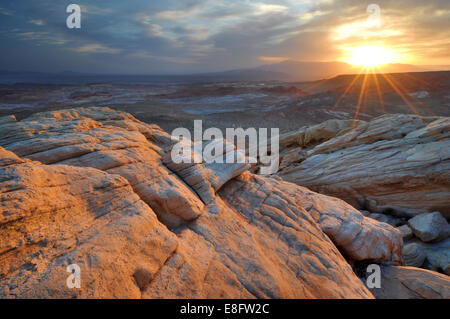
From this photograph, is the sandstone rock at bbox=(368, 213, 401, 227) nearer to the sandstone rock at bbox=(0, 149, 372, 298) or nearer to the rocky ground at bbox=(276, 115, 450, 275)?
the rocky ground at bbox=(276, 115, 450, 275)

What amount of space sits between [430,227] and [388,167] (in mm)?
3261

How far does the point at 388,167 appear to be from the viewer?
37.7 ft

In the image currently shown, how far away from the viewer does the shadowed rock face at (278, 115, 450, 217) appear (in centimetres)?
1063

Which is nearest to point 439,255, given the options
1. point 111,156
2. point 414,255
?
point 414,255

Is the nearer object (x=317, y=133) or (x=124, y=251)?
(x=124, y=251)

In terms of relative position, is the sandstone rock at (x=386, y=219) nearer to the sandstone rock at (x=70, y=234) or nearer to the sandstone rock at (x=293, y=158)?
the sandstone rock at (x=293, y=158)

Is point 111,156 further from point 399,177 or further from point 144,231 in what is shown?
→ point 399,177

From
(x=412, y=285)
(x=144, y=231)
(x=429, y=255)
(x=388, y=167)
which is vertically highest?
(x=144, y=231)

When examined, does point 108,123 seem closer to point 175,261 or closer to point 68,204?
point 68,204

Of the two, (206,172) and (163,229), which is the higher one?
(206,172)

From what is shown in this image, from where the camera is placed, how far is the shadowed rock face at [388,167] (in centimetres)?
1063

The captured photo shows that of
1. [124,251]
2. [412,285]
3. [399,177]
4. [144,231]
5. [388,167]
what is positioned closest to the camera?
[124,251]

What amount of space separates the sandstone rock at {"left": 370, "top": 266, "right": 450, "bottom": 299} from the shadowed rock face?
18.2 ft

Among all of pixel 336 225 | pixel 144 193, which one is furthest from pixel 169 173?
pixel 336 225
